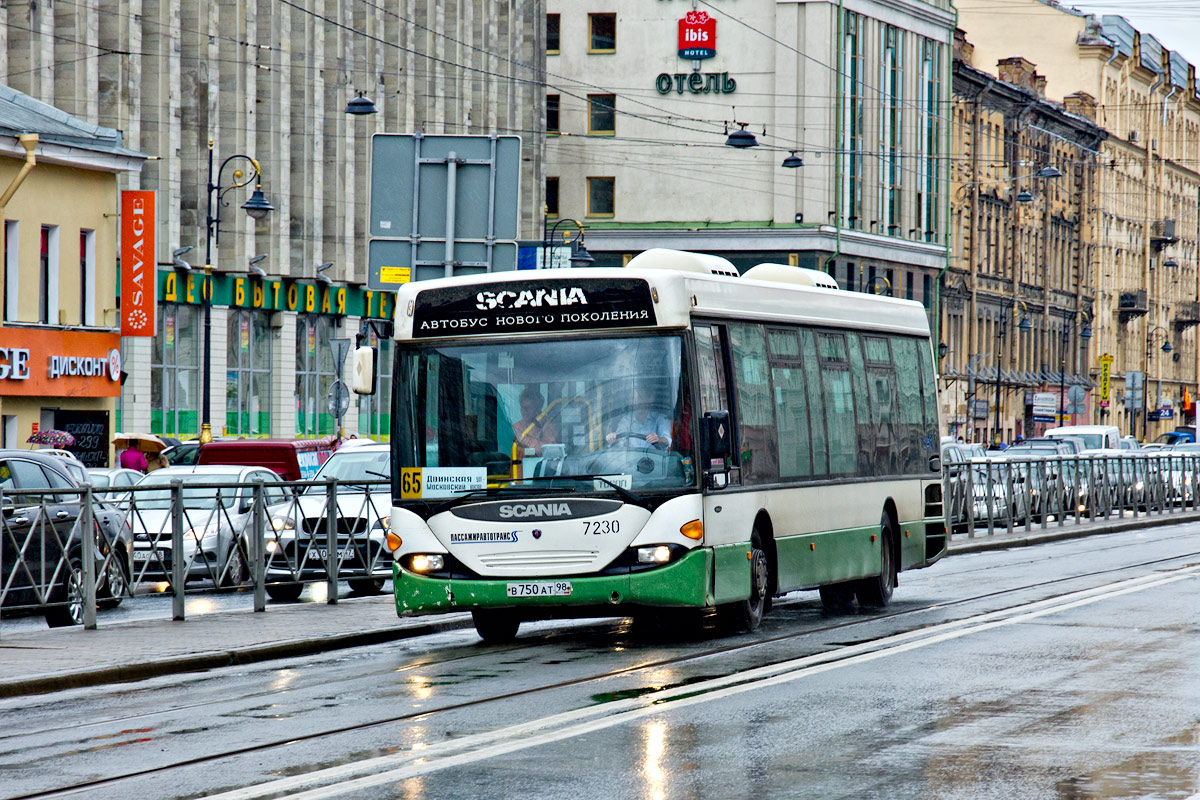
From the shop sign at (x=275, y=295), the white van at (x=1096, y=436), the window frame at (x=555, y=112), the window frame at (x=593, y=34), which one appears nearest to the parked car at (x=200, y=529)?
the shop sign at (x=275, y=295)

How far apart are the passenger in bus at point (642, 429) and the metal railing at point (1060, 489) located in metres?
15.4

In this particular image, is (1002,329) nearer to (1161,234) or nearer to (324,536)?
(1161,234)

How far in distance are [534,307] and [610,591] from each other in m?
2.16

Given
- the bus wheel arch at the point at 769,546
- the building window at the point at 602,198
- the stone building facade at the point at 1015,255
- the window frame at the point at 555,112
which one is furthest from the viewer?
the stone building facade at the point at 1015,255

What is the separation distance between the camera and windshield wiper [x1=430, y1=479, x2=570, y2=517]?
15102 millimetres

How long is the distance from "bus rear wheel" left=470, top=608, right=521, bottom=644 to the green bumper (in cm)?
73

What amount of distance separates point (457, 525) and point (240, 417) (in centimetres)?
3978

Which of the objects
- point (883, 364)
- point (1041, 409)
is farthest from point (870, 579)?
point (1041, 409)

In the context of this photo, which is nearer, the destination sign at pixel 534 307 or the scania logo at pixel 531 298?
the destination sign at pixel 534 307

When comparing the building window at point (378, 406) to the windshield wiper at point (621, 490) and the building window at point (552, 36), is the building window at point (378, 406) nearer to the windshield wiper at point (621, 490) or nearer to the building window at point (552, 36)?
the building window at point (552, 36)

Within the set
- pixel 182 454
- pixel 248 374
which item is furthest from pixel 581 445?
pixel 248 374

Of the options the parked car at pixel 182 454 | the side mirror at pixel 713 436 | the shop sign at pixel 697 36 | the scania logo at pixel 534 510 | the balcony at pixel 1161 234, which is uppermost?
the shop sign at pixel 697 36

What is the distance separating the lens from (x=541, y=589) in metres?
15.0

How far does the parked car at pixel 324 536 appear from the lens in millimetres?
18922
